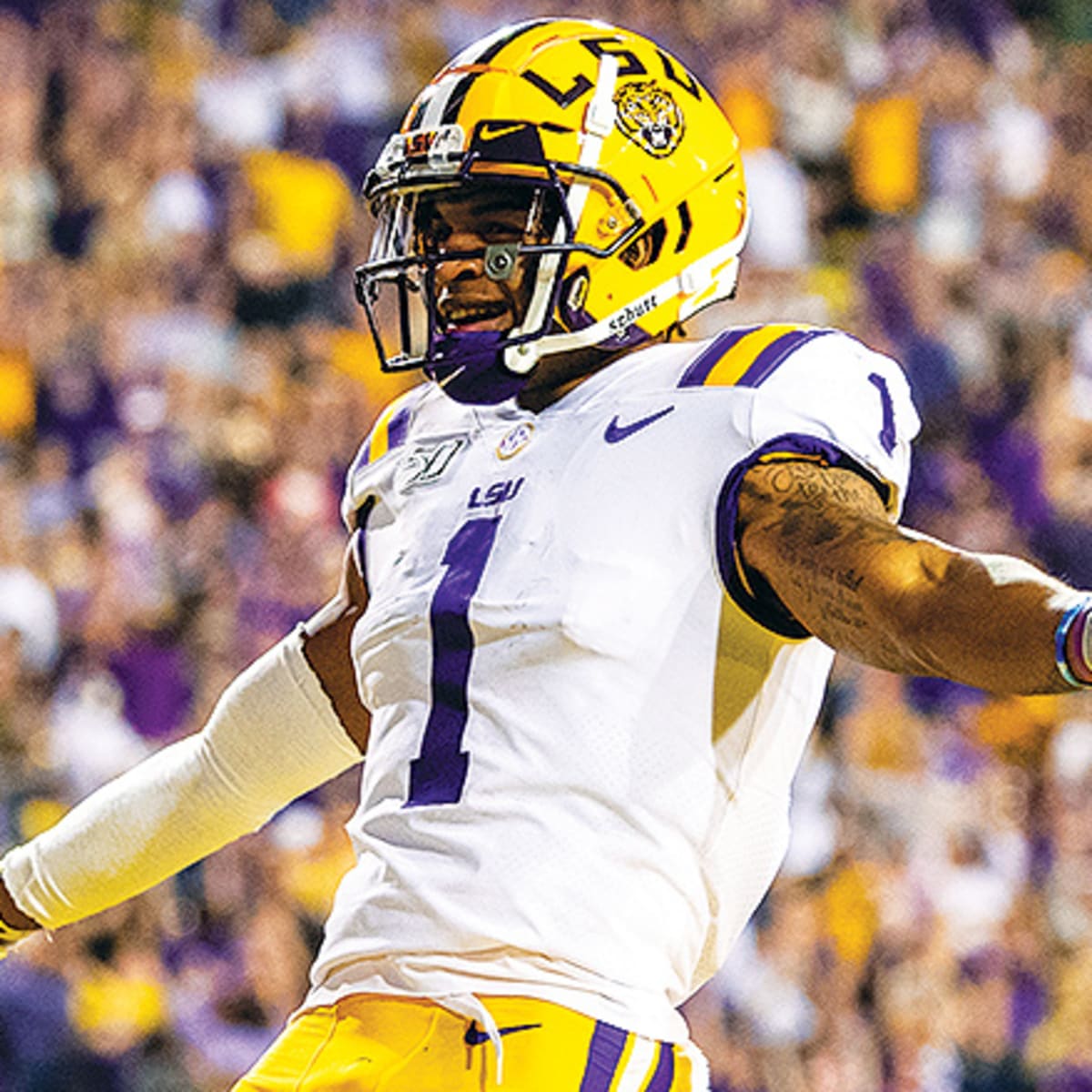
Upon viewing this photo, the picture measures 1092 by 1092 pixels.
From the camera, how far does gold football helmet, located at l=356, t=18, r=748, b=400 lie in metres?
2.32

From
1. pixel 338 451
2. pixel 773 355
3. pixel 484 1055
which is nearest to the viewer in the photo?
pixel 484 1055

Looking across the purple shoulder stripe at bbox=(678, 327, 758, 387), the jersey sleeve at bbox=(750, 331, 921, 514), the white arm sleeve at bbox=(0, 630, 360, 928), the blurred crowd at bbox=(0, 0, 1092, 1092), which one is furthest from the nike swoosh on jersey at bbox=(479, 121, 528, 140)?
the blurred crowd at bbox=(0, 0, 1092, 1092)

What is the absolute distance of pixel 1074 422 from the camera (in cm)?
735

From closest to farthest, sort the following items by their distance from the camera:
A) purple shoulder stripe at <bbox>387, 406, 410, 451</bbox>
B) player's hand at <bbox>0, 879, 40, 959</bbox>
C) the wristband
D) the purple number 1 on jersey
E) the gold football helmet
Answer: the wristband < the purple number 1 on jersey < the gold football helmet < purple shoulder stripe at <bbox>387, 406, 410, 451</bbox> < player's hand at <bbox>0, 879, 40, 959</bbox>

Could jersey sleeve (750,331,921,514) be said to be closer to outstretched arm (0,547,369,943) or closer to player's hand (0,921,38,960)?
outstretched arm (0,547,369,943)

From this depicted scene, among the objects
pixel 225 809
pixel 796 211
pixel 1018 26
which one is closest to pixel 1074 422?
pixel 796 211

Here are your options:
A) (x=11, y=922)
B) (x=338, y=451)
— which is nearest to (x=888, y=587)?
(x=11, y=922)

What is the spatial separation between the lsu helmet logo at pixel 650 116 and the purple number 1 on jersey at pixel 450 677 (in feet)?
1.62

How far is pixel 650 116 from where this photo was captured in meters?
2.41

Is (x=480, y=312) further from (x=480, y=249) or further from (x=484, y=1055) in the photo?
(x=484, y=1055)

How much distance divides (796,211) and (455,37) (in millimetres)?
1482

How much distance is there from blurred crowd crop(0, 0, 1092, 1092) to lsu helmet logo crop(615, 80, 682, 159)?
135 inches

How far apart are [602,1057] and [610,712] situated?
12.5 inches

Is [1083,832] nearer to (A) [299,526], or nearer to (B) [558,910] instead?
(A) [299,526]
